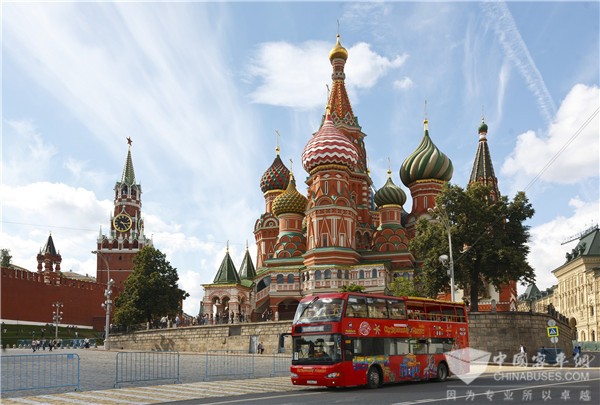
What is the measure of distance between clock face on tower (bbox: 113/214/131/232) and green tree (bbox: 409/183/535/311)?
2985 inches

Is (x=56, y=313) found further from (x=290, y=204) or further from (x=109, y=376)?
(x=109, y=376)

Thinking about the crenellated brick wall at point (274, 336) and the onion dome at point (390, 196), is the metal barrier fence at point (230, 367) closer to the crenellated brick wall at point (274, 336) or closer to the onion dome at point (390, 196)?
the crenellated brick wall at point (274, 336)

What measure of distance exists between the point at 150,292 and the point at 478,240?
109 ft

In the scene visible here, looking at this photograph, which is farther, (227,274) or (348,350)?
(227,274)

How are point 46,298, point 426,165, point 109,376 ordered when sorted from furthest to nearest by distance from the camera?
point 46,298 < point 426,165 < point 109,376

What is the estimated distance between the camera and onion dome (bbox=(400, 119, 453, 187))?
65250mm

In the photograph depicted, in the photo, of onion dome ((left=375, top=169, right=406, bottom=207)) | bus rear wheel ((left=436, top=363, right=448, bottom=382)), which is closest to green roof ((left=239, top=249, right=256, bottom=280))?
onion dome ((left=375, top=169, right=406, bottom=207))

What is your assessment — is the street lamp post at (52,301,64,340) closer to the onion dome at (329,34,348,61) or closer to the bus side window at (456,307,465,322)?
the onion dome at (329,34,348,61)

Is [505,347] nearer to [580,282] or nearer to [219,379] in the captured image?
[219,379]

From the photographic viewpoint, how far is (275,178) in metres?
71.5

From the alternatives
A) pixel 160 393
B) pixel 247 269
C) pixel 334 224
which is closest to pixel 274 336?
pixel 334 224

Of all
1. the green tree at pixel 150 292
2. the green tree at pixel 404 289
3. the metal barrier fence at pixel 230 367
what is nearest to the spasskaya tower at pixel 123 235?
the green tree at pixel 150 292

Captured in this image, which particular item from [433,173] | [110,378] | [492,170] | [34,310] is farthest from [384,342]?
[34,310]

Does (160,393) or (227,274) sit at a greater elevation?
(227,274)
